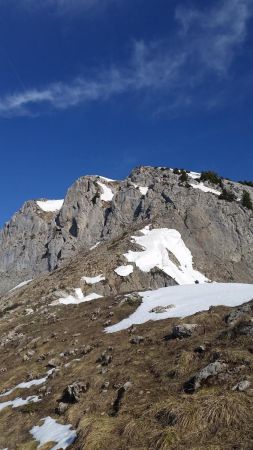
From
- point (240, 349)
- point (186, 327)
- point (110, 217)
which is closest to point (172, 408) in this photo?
point (240, 349)

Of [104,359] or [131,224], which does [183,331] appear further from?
[131,224]

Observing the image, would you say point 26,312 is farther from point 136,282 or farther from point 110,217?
point 110,217

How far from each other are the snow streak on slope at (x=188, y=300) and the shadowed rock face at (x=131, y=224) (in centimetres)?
4152

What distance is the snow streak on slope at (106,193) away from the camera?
4225 inches

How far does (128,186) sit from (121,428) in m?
94.2

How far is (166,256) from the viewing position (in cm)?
6938

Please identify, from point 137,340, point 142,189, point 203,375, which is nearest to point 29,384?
point 137,340

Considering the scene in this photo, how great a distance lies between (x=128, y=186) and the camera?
105 m

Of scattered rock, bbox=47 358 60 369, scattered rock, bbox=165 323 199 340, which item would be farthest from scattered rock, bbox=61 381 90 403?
scattered rock, bbox=47 358 60 369

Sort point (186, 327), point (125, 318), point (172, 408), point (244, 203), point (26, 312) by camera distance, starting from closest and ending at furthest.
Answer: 1. point (172, 408)
2. point (186, 327)
3. point (125, 318)
4. point (26, 312)
5. point (244, 203)

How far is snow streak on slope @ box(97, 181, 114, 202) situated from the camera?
107 metres

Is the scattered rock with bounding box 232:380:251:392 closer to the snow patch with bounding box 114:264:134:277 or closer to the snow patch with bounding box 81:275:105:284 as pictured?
the snow patch with bounding box 81:275:105:284

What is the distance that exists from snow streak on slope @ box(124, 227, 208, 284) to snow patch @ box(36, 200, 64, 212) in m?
48.3

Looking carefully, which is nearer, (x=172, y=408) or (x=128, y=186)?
(x=172, y=408)
